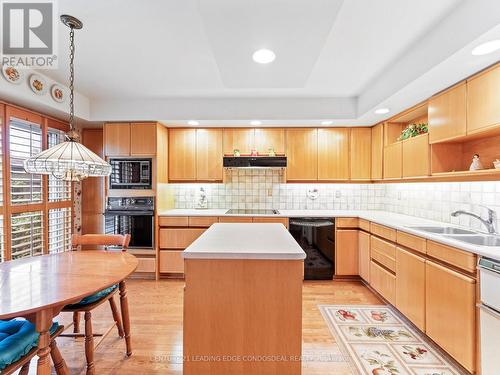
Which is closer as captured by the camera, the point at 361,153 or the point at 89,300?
the point at 89,300

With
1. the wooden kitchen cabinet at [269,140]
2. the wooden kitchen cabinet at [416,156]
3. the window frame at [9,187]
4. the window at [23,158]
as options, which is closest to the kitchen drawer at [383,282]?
the wooden kitchen cabinet at [416,156]

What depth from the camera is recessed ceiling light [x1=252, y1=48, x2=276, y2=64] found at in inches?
75.3

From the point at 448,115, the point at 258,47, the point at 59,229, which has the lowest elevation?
the point at 59,229

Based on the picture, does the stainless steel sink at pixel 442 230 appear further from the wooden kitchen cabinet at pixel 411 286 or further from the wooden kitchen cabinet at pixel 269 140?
the wooden kitchen cabinet at pixel 269 140

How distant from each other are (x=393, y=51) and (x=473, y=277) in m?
1.85

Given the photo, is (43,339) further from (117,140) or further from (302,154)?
(302,154)

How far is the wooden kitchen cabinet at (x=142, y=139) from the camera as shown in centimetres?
347

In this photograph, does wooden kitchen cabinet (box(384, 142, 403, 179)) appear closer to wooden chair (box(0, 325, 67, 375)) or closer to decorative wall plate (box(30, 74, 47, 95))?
wooden chair (box(0, 325, 67, 375))

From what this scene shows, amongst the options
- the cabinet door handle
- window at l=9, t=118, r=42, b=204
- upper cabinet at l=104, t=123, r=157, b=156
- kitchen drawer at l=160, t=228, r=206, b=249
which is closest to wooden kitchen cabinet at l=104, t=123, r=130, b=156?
upper cabinet at l=104, t=123, r=157, b=156

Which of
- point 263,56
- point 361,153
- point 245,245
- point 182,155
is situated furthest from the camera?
point 182,155

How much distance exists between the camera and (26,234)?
2834 mm

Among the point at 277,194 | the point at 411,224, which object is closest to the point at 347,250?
the point at 411,224

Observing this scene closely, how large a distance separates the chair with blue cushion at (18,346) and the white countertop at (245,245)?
0.92m

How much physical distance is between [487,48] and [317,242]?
2503 millimetres
